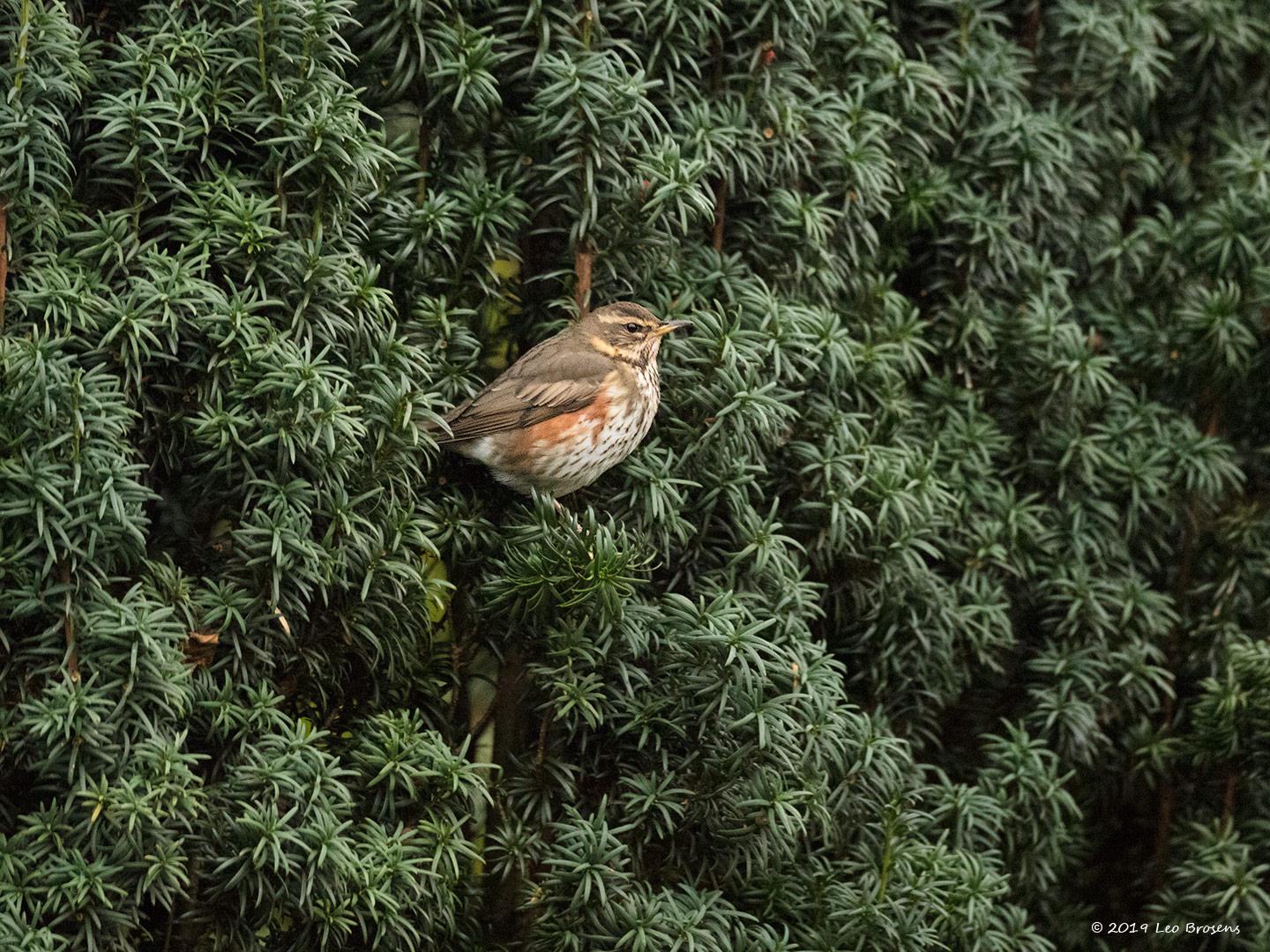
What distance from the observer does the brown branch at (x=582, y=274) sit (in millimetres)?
4094

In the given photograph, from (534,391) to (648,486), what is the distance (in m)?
0.48

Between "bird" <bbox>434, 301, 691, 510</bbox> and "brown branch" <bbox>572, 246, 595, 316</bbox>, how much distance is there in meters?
0.04

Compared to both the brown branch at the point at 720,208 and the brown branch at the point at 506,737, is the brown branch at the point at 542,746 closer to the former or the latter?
the brown branch at the point at 506,737

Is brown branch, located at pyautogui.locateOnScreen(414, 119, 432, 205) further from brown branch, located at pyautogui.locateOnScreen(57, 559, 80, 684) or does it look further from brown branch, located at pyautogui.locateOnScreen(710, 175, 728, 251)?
brown branch, located at pyautogui.locateOnScreen(57, 559, 80, 684)

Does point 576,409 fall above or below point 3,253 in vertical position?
below

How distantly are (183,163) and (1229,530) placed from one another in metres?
3.83

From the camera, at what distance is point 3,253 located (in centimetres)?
326

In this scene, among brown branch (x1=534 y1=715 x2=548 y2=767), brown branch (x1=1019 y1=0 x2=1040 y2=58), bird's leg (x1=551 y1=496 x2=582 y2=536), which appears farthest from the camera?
brown branch (x1=1019 y1=0 x2=1040 y2=58)

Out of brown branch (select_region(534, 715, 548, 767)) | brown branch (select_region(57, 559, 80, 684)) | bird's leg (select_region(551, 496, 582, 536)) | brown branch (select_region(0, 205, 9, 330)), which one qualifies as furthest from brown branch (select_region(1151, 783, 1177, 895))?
brown branch (select_region(0, 205, 9, 330))

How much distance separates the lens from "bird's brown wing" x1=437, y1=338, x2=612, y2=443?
4.03 meters

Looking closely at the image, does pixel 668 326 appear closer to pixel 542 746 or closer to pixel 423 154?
pixel 423 154

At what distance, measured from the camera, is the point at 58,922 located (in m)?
3.13

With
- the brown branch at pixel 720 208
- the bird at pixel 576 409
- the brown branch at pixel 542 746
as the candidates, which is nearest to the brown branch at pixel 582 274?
the bird at pixel 576 409

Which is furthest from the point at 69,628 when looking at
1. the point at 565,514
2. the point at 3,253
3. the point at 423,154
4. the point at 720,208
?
the point at 720,208
